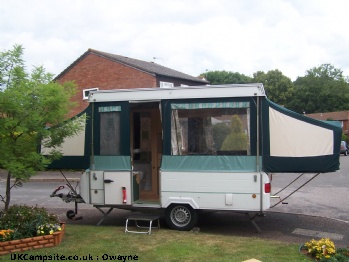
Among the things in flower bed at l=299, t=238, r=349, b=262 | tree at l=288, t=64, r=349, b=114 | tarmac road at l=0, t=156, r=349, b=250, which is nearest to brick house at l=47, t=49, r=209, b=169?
tarmac road at l=0, t=156, r=349, b=250

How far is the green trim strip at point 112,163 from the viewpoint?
337 inches

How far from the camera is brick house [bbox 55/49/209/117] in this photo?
26.0m

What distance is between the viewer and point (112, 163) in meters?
8.66

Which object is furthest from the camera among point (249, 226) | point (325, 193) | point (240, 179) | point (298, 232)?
point (325, 193)

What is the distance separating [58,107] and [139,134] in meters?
2.63

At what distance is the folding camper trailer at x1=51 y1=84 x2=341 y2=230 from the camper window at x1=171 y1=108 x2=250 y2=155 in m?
0.02

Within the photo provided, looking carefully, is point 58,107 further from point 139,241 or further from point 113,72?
point 113,72

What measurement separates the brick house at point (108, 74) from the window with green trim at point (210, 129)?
17435mm

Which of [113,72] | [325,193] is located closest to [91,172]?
[325,193]

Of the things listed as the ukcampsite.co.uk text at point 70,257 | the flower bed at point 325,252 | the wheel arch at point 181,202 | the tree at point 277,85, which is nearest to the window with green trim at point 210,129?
the wheel arch at point 181,202

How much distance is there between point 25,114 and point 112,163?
2.31m

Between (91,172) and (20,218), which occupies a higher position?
(91,172)

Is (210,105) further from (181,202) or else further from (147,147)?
(147,147)

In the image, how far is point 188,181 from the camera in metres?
8.17
